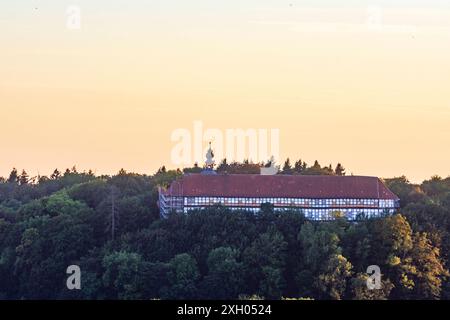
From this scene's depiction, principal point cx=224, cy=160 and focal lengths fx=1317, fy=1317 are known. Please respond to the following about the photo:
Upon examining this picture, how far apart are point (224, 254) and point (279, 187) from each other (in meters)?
9.29

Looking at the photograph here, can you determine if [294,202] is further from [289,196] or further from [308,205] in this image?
[308,205]

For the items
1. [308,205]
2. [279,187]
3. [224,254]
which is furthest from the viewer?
[279,187]

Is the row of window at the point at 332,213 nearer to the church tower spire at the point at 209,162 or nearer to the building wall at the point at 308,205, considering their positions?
the building wall at the point at 308,205

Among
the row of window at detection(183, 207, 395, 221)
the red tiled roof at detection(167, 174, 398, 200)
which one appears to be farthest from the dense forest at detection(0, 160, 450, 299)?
the red tiled roof at detection(167, 174, 398, 200)

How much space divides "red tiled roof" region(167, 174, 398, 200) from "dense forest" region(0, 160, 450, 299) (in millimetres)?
2352

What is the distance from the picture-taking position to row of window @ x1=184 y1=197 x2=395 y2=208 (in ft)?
333

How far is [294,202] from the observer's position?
102 metres

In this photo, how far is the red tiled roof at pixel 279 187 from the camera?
10181 cm

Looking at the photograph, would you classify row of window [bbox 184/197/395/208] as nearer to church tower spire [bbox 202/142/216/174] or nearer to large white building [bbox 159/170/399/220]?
large white building [bbox 159/170/399/220]

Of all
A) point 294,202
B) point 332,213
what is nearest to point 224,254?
point 294,202
